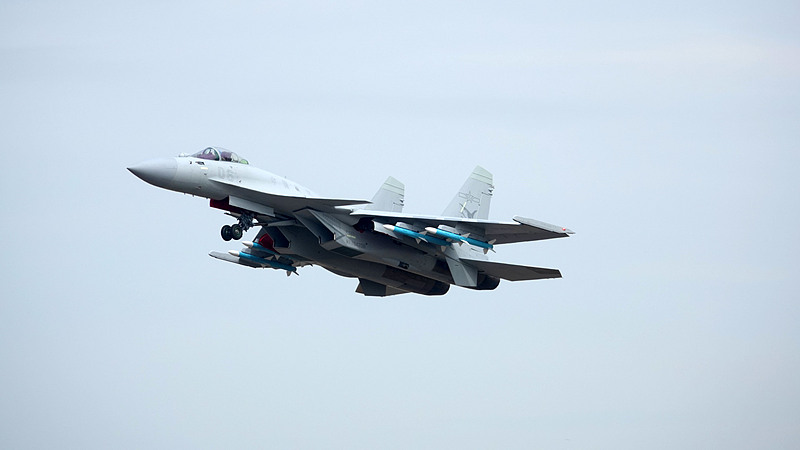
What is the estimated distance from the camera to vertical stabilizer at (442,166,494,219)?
43656mm

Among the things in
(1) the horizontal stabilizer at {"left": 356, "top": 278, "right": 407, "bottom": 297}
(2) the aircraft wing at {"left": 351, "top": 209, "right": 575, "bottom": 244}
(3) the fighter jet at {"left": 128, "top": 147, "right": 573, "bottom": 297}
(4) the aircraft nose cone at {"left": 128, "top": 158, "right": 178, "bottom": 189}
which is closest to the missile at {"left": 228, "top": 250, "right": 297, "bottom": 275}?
(3) the fighter jet at {"left": 128, "top": 147, "right": 573, "bottom": 297}

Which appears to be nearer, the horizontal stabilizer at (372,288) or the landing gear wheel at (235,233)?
the landing gear wheel at (235,233)

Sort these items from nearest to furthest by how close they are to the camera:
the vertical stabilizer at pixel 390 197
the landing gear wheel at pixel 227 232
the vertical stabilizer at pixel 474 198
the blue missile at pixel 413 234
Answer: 1. the landing gear wheel at pixel 227 232
2. the blue missile at pixel 413 234
3. the vertical stabilizer at pixel 390 197
4. the vertical stabilizer at pixel 474 198

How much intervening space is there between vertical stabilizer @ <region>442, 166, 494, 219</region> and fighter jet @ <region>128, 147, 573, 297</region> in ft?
0.11

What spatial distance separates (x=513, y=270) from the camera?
41.9 metres

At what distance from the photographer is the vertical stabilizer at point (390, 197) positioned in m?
42.2

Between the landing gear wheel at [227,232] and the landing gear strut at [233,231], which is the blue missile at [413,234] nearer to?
the landing gear strut at [233,231]

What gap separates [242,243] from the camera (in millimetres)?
44594

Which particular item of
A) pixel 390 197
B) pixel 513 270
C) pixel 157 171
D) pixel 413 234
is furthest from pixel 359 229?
pixel 157 171

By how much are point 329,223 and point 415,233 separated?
8.76ft

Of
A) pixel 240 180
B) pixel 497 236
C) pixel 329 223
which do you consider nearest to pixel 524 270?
pixel 497 236

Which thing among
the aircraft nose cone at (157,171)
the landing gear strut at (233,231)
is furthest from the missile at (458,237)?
the aircraft nose cone at (157,171)

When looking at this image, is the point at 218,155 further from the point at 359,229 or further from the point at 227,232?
the point at 359,229

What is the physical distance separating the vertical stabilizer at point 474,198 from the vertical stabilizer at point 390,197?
1.90 meters
